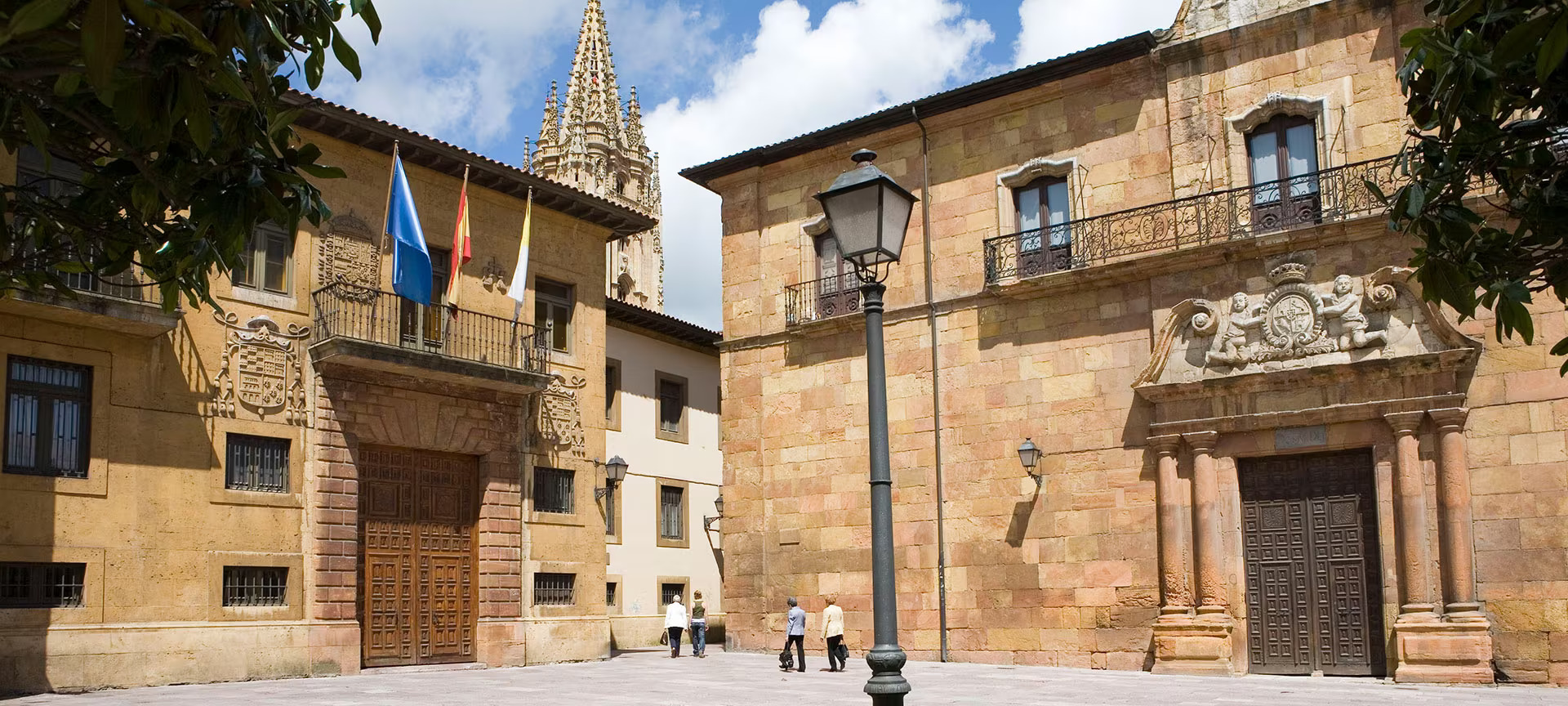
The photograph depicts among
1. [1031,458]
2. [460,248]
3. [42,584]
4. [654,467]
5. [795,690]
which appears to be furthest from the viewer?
[654,467]

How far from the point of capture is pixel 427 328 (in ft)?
66.0

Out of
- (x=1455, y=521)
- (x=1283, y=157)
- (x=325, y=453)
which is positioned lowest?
(x=1455, y=521)

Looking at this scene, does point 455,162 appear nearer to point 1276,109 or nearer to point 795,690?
point 795,690

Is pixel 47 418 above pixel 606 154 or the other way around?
the other way around

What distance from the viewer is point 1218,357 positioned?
17531 mm

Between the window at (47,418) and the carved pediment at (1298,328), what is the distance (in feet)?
43.8

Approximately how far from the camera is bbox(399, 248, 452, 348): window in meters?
19.8

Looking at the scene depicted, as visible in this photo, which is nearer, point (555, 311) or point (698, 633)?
point (698, 633)

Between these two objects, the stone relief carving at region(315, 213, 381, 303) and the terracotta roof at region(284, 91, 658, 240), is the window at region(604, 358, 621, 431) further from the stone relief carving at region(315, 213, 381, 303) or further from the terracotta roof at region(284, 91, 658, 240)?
the stone relief carving at region(315, 213, 381, 303)

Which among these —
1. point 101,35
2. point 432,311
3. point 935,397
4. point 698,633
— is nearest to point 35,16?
point 101,35

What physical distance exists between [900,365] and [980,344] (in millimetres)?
1444

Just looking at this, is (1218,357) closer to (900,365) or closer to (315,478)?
(900,365)

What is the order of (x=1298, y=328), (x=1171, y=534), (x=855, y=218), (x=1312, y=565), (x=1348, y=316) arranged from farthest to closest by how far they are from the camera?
1. (x=1171, y=534)
2. (x=1298, y=328)
3. (x=1312, y=565)
4. (x=1348, y=316)
5. (x=855, y=218)

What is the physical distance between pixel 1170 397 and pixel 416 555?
10991 mm
